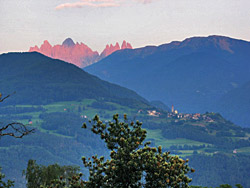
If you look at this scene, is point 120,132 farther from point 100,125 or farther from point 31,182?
point 31,182

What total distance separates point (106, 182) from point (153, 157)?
3.63 m

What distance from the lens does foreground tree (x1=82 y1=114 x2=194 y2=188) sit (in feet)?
91.1

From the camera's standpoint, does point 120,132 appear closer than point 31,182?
Result: Yes

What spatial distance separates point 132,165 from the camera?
27781 mm

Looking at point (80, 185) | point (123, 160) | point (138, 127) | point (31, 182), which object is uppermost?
point (138, 127)

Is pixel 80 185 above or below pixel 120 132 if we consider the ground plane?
below

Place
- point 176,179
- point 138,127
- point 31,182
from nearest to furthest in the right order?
point 176,179, point 138,127, point 31,182

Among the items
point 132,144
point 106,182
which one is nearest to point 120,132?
point 132,144

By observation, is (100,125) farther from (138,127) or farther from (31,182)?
(31,182)

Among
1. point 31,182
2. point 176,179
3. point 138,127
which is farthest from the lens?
point 31,182

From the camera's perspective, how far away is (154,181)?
28359 millimetres

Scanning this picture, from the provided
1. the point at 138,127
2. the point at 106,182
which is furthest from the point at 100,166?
the point at 138,127

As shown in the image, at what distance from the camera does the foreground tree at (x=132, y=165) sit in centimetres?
2777

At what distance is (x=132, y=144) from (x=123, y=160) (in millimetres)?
1277
